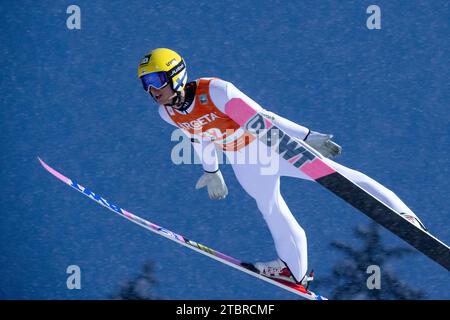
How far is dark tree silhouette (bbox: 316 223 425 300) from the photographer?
9.01 metres

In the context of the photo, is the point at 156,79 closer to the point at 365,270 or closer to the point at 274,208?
the point at 274,208

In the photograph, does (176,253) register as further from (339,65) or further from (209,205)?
(339,65)

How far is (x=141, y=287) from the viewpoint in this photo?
354 inches

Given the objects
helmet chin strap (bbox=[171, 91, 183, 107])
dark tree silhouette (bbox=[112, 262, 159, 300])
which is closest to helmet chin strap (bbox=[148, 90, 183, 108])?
helmet chin strap (bbox=[171, 91, 183, 107])

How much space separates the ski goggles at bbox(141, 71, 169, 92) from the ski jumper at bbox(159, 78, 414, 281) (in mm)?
244

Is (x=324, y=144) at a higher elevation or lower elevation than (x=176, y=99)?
lower

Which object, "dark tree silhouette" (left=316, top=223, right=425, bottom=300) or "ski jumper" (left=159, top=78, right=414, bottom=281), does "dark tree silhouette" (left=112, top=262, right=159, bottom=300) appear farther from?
"ski jumper" (left=159, top=78, right=414, bottom=281)

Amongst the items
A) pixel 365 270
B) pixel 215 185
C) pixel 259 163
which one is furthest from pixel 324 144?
pixel 365 270

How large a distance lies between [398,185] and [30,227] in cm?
309

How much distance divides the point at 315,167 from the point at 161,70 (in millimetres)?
1136

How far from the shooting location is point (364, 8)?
341 inches

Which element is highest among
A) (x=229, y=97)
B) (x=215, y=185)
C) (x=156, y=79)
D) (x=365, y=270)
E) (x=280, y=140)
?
(x=156, y=79)

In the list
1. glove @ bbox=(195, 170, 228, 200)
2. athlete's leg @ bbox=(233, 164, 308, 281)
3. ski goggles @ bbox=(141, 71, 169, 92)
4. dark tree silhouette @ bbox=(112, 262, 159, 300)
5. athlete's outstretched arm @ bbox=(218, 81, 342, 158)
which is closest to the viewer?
ski goggles @ bbox=(141, 71, 169, 92)

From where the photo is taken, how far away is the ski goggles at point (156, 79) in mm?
6727
